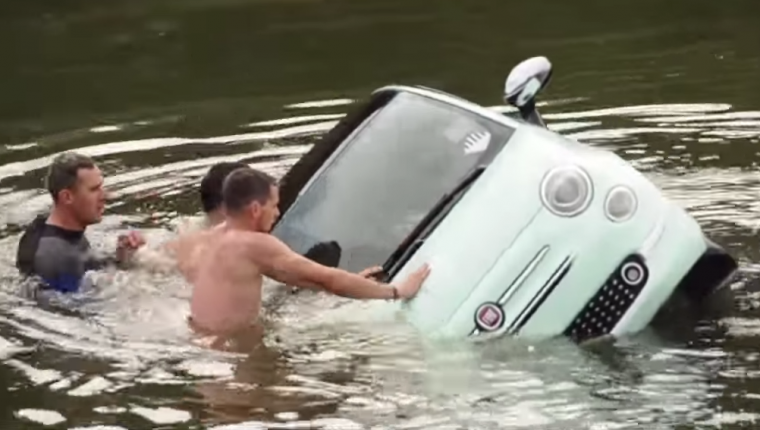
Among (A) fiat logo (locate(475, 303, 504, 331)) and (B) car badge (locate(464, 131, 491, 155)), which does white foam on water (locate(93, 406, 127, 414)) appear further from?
(B) car badge (locate(464, 131, 491, 155))

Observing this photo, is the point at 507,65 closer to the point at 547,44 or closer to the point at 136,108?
the point at 547,44

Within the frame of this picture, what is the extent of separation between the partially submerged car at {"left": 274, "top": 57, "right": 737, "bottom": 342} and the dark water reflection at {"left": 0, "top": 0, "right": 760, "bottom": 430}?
0.17 m

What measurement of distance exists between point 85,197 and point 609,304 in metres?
3.19

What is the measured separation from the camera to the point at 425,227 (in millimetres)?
6926

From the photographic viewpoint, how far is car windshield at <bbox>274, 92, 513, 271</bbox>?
7.06 meters

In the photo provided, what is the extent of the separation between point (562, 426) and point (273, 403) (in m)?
1.32

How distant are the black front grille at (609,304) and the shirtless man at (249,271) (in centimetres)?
73

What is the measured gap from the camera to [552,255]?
6.64 meters

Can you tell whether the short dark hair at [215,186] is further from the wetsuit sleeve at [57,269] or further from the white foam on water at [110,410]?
the white foam on water at [110,410]

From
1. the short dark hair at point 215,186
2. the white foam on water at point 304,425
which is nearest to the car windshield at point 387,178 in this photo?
the short dark hair at point 215,186

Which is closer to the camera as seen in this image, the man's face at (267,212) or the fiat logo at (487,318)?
the fiat logo at (487,318)

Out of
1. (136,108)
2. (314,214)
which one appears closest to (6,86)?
(136,108)

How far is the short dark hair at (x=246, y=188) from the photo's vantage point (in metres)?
7.00

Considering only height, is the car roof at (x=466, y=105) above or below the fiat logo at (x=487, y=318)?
above
